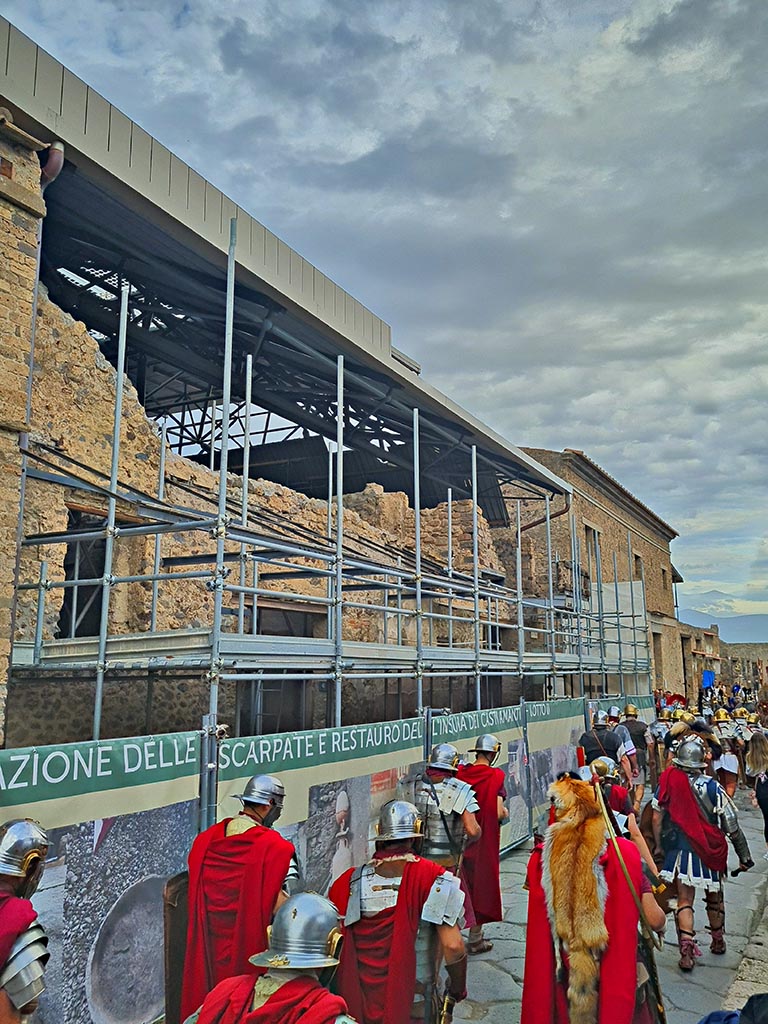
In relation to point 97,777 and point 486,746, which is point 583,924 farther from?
point 486,746

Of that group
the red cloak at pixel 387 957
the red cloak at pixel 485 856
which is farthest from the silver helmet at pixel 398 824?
the red cloak at pixel 485 856

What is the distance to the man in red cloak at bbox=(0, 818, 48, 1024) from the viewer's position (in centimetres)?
236

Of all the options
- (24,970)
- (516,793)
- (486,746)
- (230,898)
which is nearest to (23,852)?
(24,970)

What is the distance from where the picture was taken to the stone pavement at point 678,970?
4914mm

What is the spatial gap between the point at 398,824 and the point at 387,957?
498 millimetres

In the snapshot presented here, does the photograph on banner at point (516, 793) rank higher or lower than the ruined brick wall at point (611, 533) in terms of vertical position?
lower

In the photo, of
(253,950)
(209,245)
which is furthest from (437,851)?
(209,245)

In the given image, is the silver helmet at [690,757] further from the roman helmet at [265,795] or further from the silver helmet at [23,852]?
the silver helmet at [23,852]

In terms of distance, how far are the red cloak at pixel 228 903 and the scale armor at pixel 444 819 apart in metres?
1.71

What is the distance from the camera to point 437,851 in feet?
16.7

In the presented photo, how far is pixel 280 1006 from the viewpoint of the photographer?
2102 mm

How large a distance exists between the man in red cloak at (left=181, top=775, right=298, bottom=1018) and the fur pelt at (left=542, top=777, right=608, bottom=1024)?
3.75ft

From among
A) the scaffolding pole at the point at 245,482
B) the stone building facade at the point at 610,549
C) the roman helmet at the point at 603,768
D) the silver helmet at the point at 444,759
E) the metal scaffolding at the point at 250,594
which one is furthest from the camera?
the stone building facade at the point at 610,549

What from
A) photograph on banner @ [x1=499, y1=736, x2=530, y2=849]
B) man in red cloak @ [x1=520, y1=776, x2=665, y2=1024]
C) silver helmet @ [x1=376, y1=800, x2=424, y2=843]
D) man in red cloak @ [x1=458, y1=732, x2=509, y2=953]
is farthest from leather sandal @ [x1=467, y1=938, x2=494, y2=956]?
silver helmet @ [x1=376, y1=800, x2=424, y2=843]
